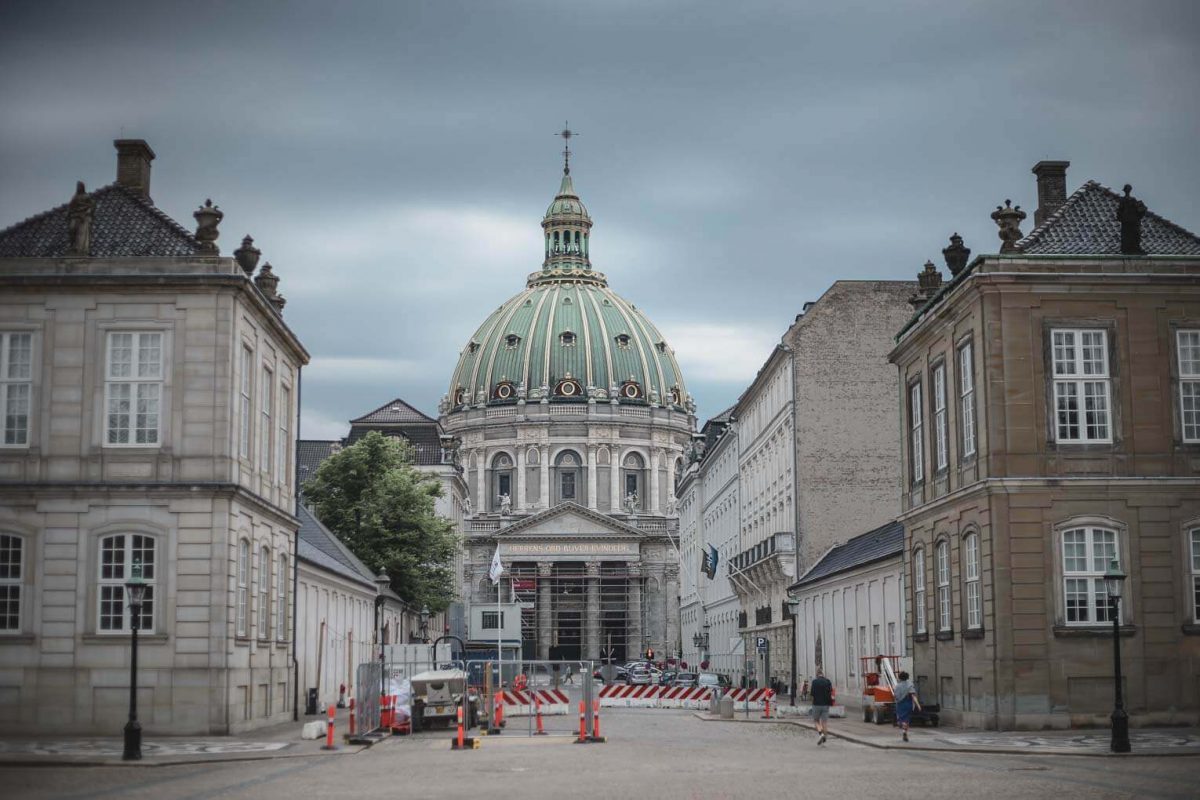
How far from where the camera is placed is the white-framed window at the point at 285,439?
136 feet

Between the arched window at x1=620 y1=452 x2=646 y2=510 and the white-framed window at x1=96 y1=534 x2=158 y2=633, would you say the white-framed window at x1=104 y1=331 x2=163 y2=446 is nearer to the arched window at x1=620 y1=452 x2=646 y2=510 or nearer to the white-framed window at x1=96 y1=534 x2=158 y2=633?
the white-framed window at x1=96 y1=534 x2=158 y2=633

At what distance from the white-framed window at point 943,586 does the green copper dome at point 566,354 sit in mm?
133936

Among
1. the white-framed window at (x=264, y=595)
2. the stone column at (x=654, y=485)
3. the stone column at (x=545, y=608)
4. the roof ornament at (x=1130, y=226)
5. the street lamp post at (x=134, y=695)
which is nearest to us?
the street lamp post at (x=134, y=695)

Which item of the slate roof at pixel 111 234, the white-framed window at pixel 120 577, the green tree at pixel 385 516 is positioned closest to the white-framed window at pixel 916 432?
the slate roof at pixel 111 234

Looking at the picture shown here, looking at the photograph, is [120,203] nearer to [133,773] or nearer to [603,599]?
[133,773]

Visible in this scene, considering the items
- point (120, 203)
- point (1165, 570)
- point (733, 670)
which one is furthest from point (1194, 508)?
point (733, 670)

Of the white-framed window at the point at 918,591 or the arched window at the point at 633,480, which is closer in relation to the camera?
the white-framed window at the point at 918,591

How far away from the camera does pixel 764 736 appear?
118ft

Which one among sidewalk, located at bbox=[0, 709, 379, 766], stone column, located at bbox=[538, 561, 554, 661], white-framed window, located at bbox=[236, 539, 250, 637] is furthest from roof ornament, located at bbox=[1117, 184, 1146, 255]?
stone column, located at bbox=[538, 561, 554, 661]

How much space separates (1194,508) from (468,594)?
12949 cm

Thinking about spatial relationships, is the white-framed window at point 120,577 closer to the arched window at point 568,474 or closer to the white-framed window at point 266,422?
the white-framed window at point 266,422

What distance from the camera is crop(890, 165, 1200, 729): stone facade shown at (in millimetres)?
32844

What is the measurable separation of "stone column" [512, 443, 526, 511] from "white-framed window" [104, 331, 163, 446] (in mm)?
133350

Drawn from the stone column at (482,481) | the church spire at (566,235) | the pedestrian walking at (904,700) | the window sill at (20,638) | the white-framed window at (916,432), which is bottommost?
the pedestrian walking at (904,700)
